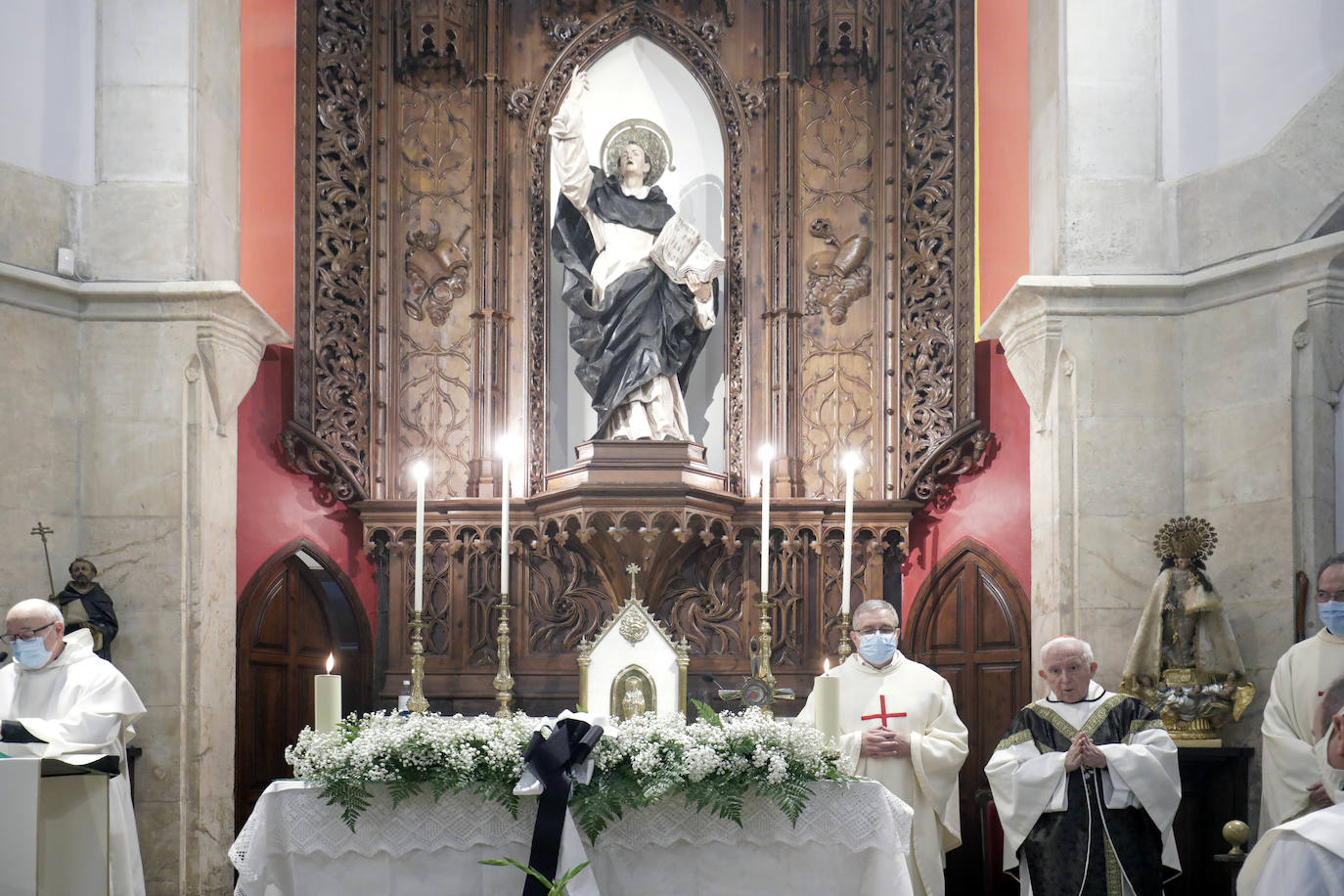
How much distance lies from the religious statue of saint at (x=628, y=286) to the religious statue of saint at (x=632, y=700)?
7.06 feet

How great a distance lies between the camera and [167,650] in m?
7.60

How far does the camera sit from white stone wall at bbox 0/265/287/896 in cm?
752

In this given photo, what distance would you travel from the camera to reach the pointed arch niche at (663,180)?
9398 mm

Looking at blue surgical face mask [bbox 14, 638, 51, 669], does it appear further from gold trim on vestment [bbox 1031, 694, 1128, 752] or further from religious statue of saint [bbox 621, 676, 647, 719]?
gold trim on vestment [bbox 1031, 694, 1128, 752]

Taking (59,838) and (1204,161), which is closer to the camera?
(59,838)

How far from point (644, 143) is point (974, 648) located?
3519 millimetres

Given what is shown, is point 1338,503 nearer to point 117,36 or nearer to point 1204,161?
point 1204,161

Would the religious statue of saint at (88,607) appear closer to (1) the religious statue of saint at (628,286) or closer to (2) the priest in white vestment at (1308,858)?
(1) the religious statue of saint at (628,286)

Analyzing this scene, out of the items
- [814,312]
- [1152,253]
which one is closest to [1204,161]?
[1152,253]

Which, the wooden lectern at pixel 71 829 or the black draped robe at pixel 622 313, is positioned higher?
the black draped robe at pixel 622 313

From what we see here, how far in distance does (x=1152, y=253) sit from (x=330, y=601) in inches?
190

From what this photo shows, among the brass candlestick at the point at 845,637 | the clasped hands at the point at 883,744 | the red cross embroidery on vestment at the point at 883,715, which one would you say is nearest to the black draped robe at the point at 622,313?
the brass candlestick at the point at 845,637

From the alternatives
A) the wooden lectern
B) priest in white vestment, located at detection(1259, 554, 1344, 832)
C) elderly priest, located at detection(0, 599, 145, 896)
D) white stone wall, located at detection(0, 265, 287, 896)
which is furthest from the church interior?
the wooden lectern

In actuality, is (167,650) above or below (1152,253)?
below
